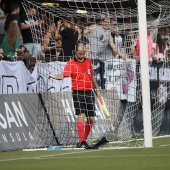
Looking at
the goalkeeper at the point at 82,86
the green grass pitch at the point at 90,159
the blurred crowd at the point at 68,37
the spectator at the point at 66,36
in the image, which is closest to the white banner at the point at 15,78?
the blurred crowd at the point at 68,37

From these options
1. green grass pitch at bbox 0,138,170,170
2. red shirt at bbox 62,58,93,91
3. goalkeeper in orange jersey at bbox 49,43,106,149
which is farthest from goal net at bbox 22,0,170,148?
green grass pitch at bbox 0,138,170,170

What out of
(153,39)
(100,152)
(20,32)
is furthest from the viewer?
(153,39)

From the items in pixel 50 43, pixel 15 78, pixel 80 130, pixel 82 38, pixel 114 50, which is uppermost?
pixel 82 38

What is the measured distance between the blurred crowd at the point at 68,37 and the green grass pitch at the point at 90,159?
12.0 ft

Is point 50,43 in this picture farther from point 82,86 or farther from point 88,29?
point 82,86

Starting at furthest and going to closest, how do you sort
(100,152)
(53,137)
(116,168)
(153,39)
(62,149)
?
(153,39)
(53,137)
(62,149)
(100,152)
(116,168)

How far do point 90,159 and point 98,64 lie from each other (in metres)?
7.71

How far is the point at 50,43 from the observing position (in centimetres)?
1872

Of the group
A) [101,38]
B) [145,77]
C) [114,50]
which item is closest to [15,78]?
[101,38]

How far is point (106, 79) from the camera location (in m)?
20.4

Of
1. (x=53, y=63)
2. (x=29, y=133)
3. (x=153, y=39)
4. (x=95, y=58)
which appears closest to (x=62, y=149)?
(x=29, y=133)

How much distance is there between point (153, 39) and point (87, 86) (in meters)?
5.50

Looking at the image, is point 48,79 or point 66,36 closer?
point 48,79

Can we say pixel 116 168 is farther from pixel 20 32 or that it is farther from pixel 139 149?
pixel 20 32
